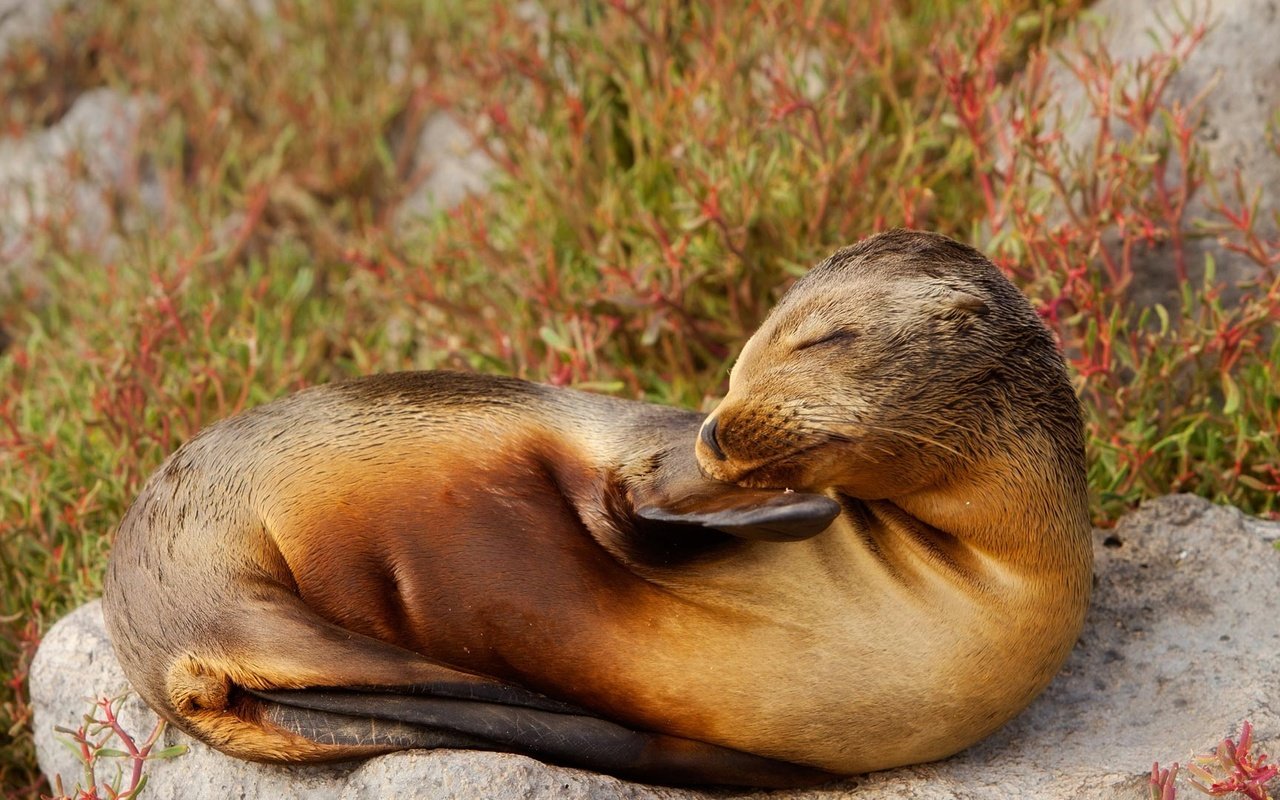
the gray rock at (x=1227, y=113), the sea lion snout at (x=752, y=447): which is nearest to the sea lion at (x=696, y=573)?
the sea lion snout at (x=752, y=447)

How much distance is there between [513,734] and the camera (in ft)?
9.45

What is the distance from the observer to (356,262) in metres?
5.43

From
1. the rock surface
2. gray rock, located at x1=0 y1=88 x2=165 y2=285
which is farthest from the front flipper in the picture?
gray rock, located at x1=0 y1=88 x2=165 y2=285

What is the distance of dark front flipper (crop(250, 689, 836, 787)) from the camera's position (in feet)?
9.34

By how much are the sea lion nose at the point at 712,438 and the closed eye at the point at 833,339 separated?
24 cm

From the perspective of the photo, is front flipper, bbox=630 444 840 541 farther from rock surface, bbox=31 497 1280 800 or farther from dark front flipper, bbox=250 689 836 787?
rock surface, bbox=31 497 1280 800

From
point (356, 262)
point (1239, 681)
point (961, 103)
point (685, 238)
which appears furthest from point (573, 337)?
point (1239, 681)

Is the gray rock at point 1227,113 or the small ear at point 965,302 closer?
the small ear at point 965,302

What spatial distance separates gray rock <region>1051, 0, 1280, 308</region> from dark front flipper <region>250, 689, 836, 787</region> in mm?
2486

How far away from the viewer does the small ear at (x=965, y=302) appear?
2.91 meters

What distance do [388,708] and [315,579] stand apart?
12.8 inches

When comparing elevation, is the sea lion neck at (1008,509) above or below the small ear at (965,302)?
below

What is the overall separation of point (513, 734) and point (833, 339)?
3.45 ft

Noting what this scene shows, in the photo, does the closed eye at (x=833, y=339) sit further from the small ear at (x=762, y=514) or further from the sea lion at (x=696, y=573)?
the small ear at (x=762, y=514)
